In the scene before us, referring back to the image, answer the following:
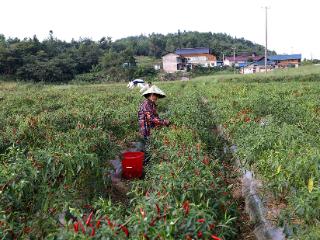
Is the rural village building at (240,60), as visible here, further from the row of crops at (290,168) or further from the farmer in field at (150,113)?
the row of crops at (290,168)

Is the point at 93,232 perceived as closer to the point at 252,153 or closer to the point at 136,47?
the point at 252,153

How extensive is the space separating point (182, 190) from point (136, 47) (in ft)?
291

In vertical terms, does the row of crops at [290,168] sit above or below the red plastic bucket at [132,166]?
above

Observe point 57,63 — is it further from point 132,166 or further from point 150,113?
point 132,166

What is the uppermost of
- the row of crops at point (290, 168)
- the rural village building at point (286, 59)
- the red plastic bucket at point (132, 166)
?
the rural village building at point (286, 59)

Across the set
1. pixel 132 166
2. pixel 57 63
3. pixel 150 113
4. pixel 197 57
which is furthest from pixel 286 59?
pixel 132 166

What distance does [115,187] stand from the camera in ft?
18.6

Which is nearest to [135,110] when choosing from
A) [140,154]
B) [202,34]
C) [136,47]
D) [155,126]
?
[155,126]

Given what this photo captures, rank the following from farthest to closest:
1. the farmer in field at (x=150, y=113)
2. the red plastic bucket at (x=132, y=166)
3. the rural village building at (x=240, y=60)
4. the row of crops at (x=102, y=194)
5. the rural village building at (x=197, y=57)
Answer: the rural village building at (x=240, y=60), the rural village building at (x=197, y=57), the farmer in field at (x=150, y=113), the red plastic bucket at (x=132, y=166), the row of crops at (x=102, y=194)

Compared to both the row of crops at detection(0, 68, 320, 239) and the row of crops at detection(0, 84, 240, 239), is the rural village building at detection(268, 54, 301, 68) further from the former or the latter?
the row of crops at detection(0, 84, 240, 239)

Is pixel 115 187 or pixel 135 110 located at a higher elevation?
pixel 135 110

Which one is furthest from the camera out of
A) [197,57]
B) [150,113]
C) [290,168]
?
[197,57]

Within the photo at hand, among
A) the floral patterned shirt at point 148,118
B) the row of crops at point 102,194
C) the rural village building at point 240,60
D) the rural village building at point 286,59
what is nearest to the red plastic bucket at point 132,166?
the row of crops at point 102,194

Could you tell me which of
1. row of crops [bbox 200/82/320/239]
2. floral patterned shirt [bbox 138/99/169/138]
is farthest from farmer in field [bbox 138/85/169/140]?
row of crops [bbox 200/82/320/239]
